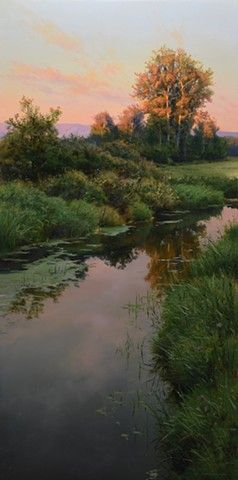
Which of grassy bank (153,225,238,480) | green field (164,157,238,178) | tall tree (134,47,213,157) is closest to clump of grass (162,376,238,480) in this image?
grassy bank (153,225,238,480)

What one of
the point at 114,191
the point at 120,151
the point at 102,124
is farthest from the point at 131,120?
the point at 114,191

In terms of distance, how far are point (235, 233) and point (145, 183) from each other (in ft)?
60.1

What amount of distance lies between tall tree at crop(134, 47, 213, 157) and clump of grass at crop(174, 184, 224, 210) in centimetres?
4063

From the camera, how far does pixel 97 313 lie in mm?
11883

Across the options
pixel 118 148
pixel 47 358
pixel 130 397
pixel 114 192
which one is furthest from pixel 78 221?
pixel 118 148

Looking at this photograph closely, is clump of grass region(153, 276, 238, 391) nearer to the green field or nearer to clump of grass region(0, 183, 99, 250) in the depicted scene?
clump of grass region(0, 183, 99, 250)

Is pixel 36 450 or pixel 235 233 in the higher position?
pixel 235 233

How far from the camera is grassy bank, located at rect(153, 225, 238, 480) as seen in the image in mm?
5535

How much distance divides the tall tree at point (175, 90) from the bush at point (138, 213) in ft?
173

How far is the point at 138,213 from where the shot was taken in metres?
30.2

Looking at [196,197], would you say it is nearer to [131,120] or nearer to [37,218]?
[37,218]

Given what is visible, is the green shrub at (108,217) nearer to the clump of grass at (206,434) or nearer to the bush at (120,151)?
the bush at (120,151)

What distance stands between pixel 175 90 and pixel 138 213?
59.5 meters

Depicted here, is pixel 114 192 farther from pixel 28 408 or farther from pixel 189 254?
pixel 28 408
